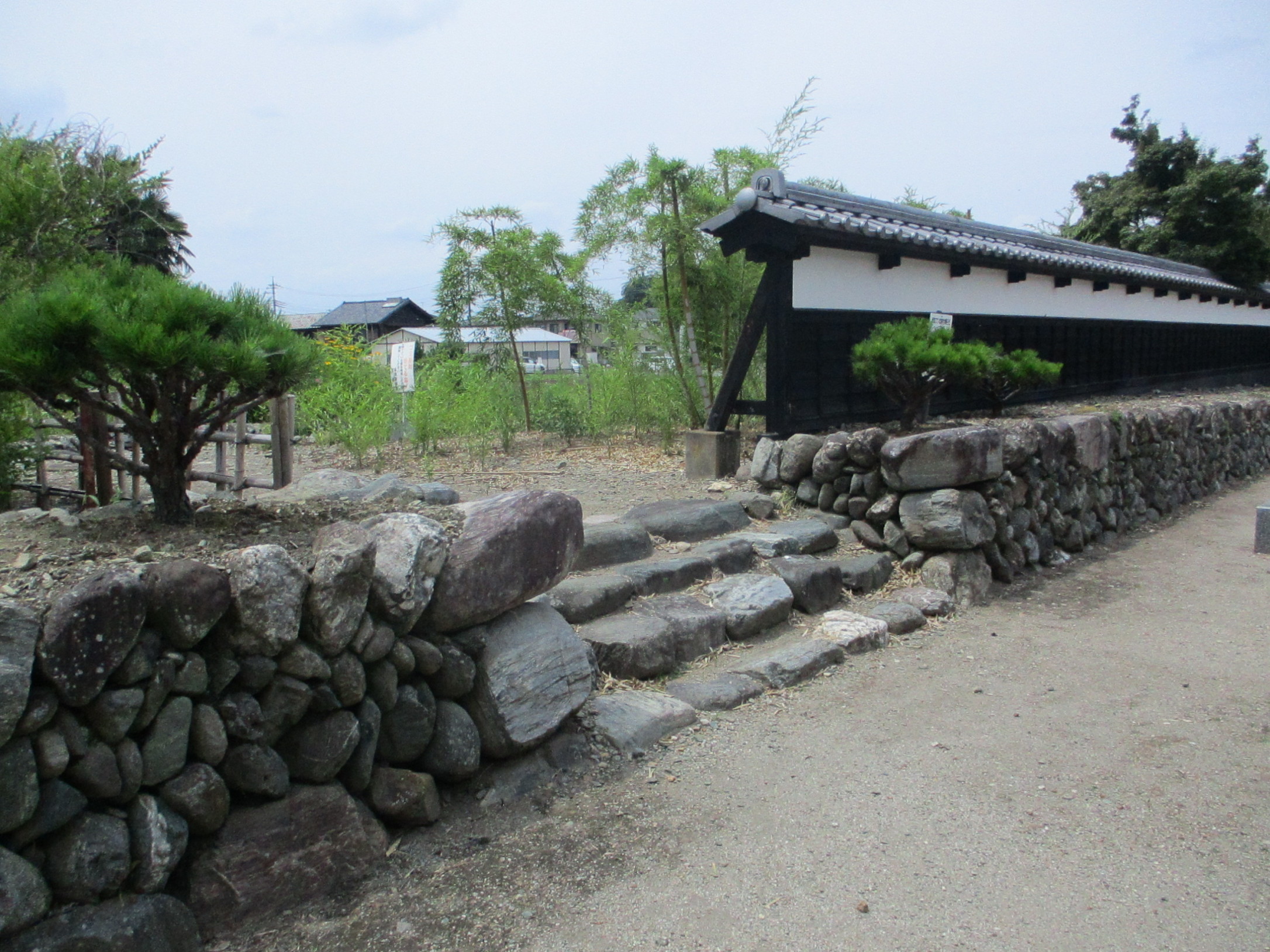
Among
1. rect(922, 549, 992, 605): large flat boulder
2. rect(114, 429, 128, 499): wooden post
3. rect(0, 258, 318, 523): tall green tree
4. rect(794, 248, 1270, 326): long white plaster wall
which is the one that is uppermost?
rect(794, 248, 1270, 326): long white plaster wall

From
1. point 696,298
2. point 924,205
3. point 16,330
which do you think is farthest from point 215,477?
point 924,205

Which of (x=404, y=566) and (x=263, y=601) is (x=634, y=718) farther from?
(x=263, y=601)

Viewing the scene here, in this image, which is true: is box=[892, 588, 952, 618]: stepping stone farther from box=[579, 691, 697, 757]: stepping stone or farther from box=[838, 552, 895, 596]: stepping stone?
box=[579, 691, 697, 757]: stepping stone

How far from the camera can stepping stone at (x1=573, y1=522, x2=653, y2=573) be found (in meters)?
5.07

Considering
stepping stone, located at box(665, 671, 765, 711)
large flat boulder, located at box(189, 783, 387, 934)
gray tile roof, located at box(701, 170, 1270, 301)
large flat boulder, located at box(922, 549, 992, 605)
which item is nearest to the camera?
large flat boulder, located at box(189, 783, 387, 934)

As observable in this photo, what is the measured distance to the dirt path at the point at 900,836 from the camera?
2.63m

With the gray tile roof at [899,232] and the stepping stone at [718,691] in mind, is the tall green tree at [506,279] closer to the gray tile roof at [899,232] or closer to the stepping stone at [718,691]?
the gray tile roof at [899,232]

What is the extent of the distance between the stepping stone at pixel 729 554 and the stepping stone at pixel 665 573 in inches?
3.0

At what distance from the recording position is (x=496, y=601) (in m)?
3.28

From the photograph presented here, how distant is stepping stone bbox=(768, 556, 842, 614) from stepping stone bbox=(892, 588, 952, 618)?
47 cm

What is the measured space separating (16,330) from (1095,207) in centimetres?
2536

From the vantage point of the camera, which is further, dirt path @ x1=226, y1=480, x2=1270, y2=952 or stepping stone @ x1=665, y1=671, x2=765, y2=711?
stepping stone @ x1=665, y1=671, x2=765, y2=711

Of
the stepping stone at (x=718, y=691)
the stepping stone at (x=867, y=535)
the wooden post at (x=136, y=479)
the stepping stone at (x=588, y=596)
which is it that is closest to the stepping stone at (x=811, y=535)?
the stepping stone at (x=867, y=535)

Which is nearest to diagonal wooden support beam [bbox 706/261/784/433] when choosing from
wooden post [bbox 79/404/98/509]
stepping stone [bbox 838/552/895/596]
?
stepping stone [bbox 838/552/895/596]
